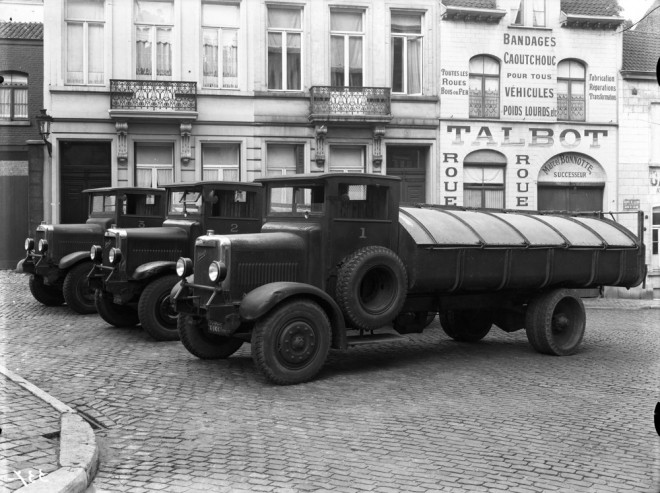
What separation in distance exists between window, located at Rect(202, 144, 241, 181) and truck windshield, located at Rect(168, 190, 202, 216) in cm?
1148

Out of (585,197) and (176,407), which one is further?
(585,197)

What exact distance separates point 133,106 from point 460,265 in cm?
1593

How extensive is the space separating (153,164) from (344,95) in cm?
628

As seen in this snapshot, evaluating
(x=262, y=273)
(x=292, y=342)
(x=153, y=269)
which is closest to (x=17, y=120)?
(x=153, y=269)

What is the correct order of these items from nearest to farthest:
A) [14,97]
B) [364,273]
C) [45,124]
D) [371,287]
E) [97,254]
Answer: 1. [364,273]
2. [371,287]
3. [97,254]
4. [45,124]
5. [14,97]

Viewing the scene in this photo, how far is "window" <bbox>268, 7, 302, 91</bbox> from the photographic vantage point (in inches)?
981

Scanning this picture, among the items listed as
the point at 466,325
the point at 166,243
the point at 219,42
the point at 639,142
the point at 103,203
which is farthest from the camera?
the point at 639,142

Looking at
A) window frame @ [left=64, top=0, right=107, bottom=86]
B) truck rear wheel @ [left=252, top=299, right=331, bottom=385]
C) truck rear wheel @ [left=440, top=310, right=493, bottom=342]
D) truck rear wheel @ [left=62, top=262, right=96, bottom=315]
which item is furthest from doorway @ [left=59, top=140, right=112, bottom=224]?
truck rear wheel @ [left=252, top=299, right=331, bottom=385]

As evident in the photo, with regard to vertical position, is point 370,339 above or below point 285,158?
below

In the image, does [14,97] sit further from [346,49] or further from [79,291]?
[79,291]

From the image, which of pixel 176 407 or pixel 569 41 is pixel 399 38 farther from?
pixel 176 407

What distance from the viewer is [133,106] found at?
23.7 meters

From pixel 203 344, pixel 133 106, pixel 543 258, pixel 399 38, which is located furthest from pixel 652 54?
pixel 203 344

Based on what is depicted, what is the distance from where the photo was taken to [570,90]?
26.5 metres
